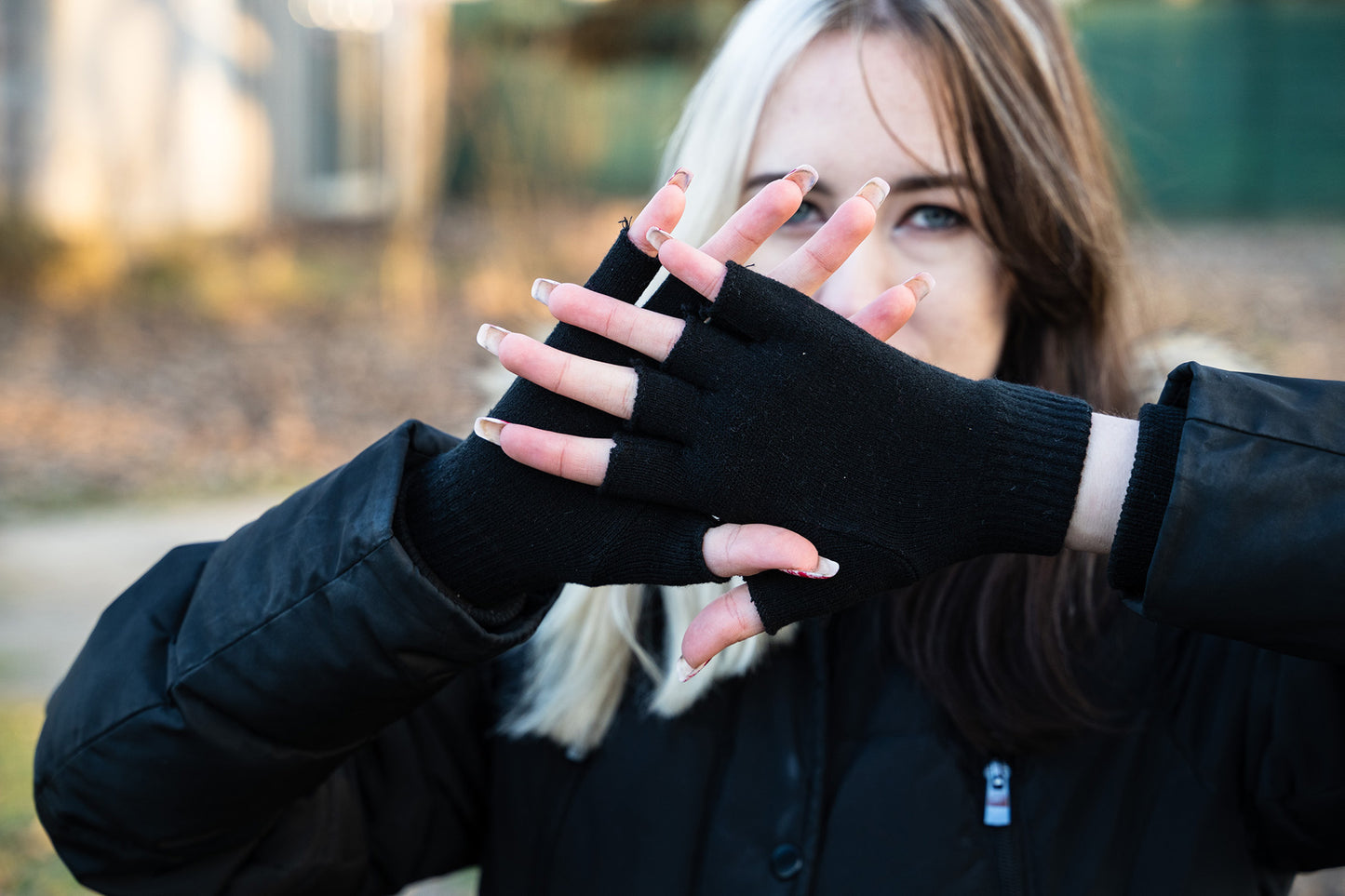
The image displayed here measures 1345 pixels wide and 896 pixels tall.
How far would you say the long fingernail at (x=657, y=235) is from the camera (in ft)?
3.91

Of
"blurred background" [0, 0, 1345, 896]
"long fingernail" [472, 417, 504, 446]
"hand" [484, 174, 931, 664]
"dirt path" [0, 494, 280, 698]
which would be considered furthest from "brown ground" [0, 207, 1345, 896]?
"long fingernail" [472, 417, 504, 446]

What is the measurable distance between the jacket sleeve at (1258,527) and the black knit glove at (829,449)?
12 centimetres

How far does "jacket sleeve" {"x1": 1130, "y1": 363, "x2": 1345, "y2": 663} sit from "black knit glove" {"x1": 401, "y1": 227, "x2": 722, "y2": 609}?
478 millimetres

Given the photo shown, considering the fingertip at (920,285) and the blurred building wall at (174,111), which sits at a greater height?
the blurred building wall at (174,111)

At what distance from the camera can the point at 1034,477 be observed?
3.91ft

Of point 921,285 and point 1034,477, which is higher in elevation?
point 921,285

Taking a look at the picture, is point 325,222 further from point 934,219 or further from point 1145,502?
point 1145,502

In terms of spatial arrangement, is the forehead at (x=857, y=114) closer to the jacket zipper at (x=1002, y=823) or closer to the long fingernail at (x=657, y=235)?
the long fingernail at (x=657, y=235)

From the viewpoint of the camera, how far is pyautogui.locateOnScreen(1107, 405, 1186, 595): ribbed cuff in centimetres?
→ 114

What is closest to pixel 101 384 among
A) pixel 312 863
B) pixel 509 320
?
pixel 509 320

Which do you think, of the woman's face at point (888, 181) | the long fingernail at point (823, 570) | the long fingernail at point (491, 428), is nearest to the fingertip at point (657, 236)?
the long fingernail at point (491, 428)

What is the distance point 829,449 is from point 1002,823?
0.58m

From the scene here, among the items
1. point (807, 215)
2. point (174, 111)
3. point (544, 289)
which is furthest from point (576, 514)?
point (174, 111)

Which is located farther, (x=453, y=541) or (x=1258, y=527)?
(x=453, y=541)
